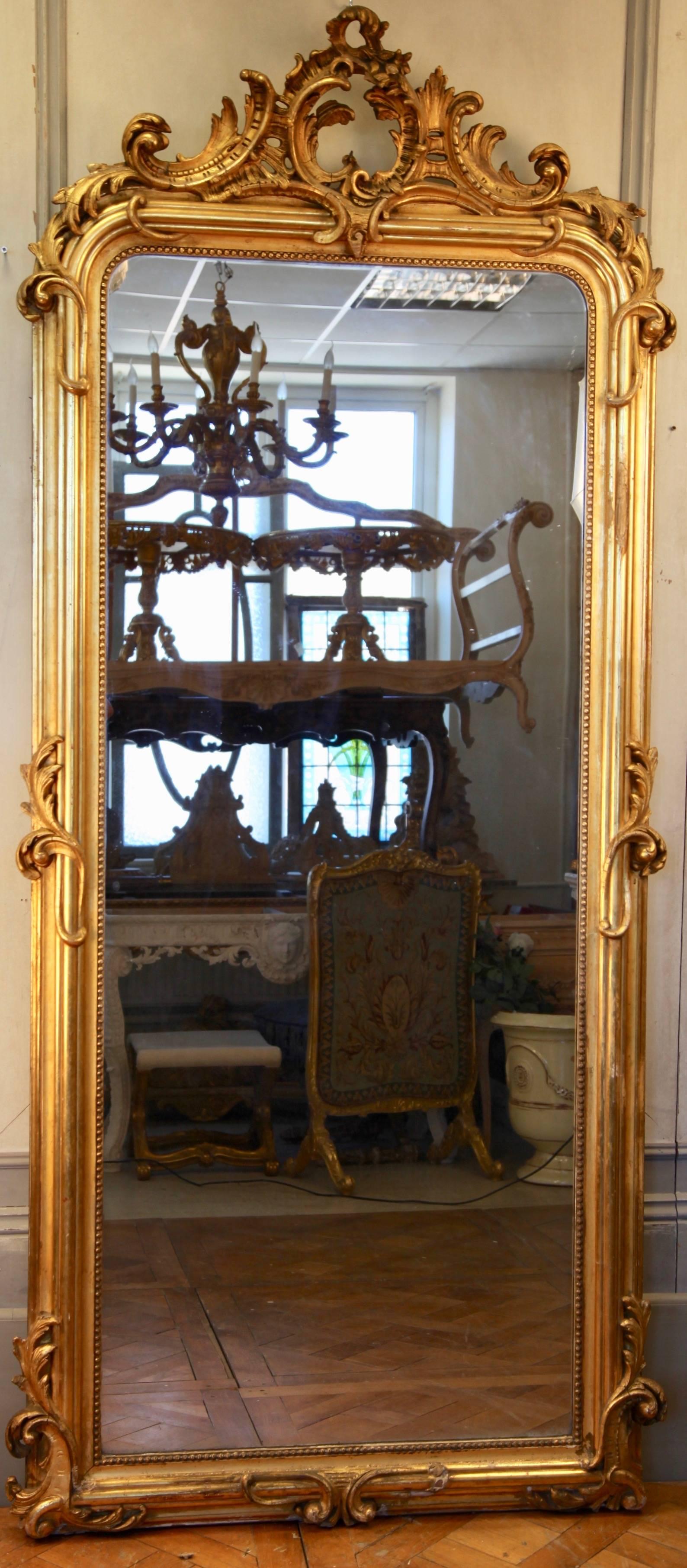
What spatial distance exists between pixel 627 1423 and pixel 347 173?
2465 mm

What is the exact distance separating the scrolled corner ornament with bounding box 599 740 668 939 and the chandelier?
2.79 ft

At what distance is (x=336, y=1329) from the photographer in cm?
251

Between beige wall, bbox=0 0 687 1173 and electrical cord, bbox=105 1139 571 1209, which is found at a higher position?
beige wall, bbox=0 0 687 1173

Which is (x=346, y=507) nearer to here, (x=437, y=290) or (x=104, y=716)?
A: (x=437, y=290)

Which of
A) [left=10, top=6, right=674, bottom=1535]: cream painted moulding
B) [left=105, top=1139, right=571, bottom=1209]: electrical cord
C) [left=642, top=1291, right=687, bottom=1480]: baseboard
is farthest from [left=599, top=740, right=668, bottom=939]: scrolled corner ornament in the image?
[left=642, top=1291, right=687, bottom=1480]: baseboard

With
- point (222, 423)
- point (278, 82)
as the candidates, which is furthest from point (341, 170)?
point (222, 423)

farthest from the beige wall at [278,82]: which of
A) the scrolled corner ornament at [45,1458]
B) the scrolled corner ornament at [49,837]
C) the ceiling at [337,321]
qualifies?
the scrolled corner ornament at [45,1458]

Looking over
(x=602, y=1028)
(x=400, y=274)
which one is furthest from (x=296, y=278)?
(x=602, y=1028)

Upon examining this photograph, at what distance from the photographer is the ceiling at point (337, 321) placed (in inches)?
96.4

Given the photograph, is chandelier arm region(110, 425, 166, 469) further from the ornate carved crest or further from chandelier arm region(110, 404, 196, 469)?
the ornate carved crest

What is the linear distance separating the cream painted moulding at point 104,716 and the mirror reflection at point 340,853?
0.14 feet

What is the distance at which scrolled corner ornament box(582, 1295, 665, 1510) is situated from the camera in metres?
2.55

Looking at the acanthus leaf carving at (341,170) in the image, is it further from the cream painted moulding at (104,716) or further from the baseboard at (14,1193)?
the baseboard at (14,1193)

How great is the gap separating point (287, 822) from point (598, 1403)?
129 cm
